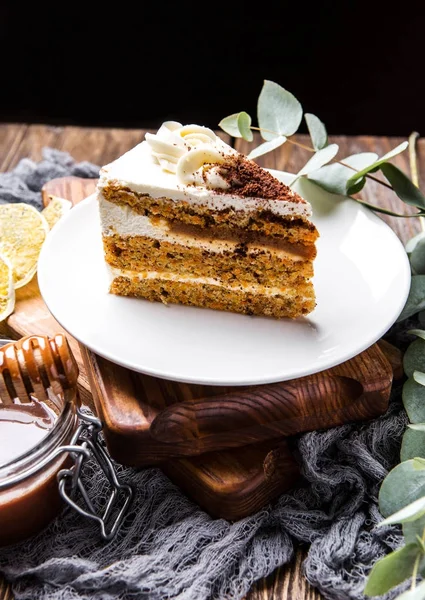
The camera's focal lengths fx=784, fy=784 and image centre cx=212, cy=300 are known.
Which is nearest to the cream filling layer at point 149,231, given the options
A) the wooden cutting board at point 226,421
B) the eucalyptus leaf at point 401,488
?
the wooden cutting board at point 226,421

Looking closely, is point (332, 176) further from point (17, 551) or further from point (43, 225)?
point (17, 551)

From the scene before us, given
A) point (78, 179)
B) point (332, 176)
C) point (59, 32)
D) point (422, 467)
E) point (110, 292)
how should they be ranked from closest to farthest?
point (422, 467), point (110, 292), point (332, 176), point (78, 179), point (59, 32)

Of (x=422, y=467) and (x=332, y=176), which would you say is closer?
(x=422, y=467)

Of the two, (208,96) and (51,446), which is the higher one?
(51,446)

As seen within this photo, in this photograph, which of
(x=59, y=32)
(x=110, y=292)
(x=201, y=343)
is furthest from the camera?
(x=59, y=32)

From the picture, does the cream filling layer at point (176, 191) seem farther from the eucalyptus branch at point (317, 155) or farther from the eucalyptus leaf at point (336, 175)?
the eucalyptus leaf at point (336, 175)

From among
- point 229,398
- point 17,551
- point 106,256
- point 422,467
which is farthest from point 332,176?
point 17,551

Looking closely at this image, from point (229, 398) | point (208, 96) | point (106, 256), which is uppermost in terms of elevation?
point (106, 256)
